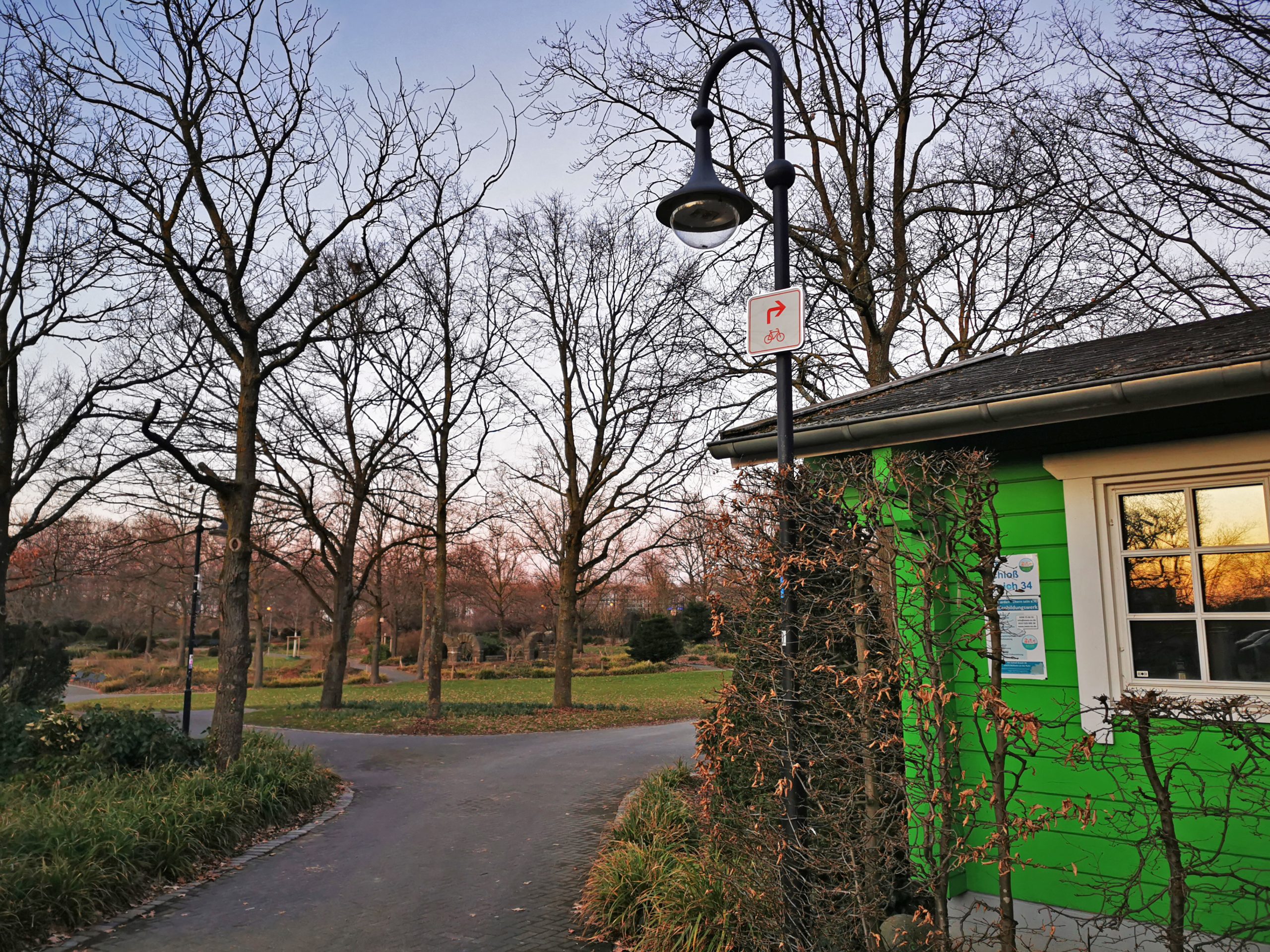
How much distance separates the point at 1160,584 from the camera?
4.63 meters

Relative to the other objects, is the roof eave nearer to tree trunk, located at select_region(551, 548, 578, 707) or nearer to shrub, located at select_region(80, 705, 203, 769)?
shrub, located at select_region(80, 705, 203, 769)

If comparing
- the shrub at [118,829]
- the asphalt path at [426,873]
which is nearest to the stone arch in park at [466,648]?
the asphalt path at [426,873]

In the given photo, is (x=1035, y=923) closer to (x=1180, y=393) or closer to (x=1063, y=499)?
(x=1063, y=499)

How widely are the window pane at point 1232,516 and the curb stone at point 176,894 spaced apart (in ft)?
25.5

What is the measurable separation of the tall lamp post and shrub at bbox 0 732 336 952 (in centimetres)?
537

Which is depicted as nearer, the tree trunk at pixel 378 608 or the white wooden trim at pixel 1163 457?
the white wooden trim at pixel 1163 457

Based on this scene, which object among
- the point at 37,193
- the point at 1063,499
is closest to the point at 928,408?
the point at 1063,499

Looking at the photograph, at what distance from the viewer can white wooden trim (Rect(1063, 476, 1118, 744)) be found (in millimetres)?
4684

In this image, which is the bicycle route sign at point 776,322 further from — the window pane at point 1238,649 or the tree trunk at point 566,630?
the tree trunk at point 566,630

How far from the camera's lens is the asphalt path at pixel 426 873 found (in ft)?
18.9

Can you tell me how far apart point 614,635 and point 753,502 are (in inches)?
2387

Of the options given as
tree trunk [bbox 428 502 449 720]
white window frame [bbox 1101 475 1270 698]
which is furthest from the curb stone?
tree trunk [bbox 428 502 449 720]

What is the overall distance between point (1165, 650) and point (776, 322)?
2.94 m

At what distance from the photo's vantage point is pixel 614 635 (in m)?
63.9
